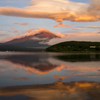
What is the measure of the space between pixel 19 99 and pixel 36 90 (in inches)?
110

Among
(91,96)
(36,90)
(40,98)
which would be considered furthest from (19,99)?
(91,96)

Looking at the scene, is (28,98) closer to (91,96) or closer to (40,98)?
(40,98)

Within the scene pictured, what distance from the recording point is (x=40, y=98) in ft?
40.0

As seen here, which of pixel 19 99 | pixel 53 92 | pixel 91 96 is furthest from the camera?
pixel 53 92

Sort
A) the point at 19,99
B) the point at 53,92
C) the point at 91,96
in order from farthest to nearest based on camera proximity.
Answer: the point at 53,92 → the point at 91,96 → the point at 19,99

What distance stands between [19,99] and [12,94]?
152 centimetres

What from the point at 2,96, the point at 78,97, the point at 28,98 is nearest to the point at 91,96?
the point at 78,97

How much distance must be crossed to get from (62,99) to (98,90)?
4.37m

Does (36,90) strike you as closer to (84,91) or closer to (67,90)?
(67,90)

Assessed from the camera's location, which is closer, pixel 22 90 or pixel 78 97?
pixel 78 97

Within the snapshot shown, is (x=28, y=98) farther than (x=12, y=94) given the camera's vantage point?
No

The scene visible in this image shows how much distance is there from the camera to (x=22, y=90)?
559 inches

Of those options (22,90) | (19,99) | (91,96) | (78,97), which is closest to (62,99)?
(78,97)

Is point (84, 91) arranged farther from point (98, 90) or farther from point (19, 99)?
point (19, 99)
